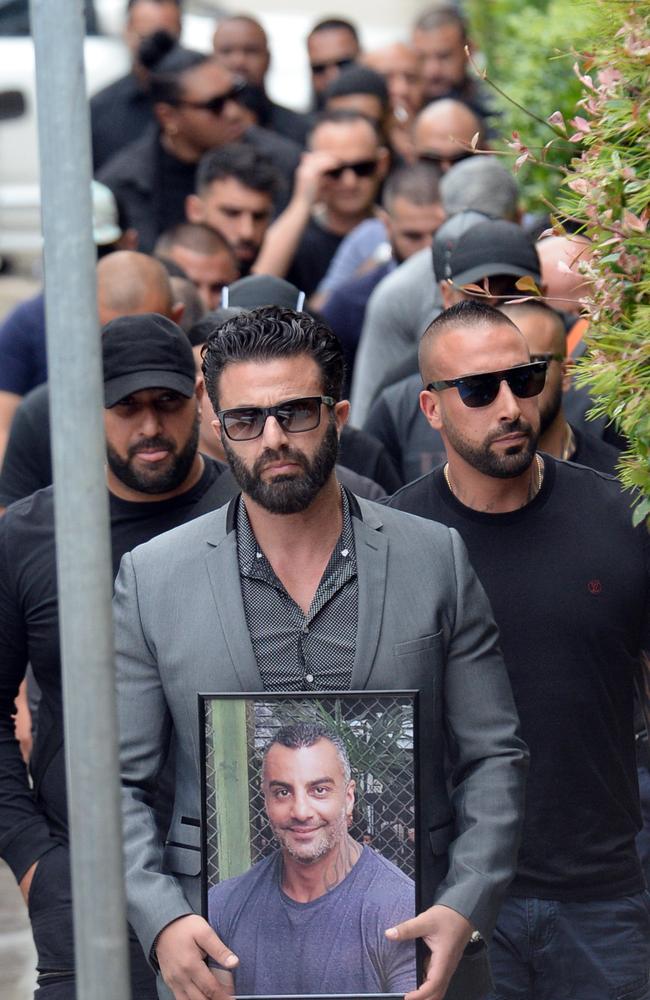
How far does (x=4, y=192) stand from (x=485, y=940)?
12.8 meters

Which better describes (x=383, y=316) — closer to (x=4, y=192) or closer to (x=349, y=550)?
(x=349, y=550)

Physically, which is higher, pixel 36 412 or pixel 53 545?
pixel 36 412

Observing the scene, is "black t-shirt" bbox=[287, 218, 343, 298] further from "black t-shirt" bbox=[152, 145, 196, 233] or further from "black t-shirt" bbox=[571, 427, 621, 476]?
"black t-shirt" bbox=[571, 427, 621, 476]

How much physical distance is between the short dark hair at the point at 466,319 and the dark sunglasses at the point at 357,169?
4.97 metres

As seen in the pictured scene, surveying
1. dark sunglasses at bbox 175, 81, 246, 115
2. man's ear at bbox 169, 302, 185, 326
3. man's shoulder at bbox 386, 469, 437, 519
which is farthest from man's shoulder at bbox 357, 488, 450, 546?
dark sunglasses at bbox 175, 81, 246, 115

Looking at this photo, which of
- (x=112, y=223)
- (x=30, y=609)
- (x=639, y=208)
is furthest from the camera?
(x=112, y=223)

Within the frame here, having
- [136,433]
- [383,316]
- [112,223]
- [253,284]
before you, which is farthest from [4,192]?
[136,433]

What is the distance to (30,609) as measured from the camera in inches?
177

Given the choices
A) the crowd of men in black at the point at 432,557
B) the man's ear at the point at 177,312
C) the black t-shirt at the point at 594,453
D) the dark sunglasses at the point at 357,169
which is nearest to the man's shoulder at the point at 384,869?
the crowd of men in black at the point at 432,557

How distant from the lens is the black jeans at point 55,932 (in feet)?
14.3

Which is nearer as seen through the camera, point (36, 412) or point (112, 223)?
point (36, 412)

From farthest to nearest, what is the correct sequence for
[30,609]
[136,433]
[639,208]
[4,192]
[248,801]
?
1. [4,192]
2. [136,433]
3. [30,609]
4. [248,801]
5. [639,208]

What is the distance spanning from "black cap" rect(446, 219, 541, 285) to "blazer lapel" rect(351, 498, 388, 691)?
2147 mm

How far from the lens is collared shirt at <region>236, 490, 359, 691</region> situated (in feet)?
12.1
